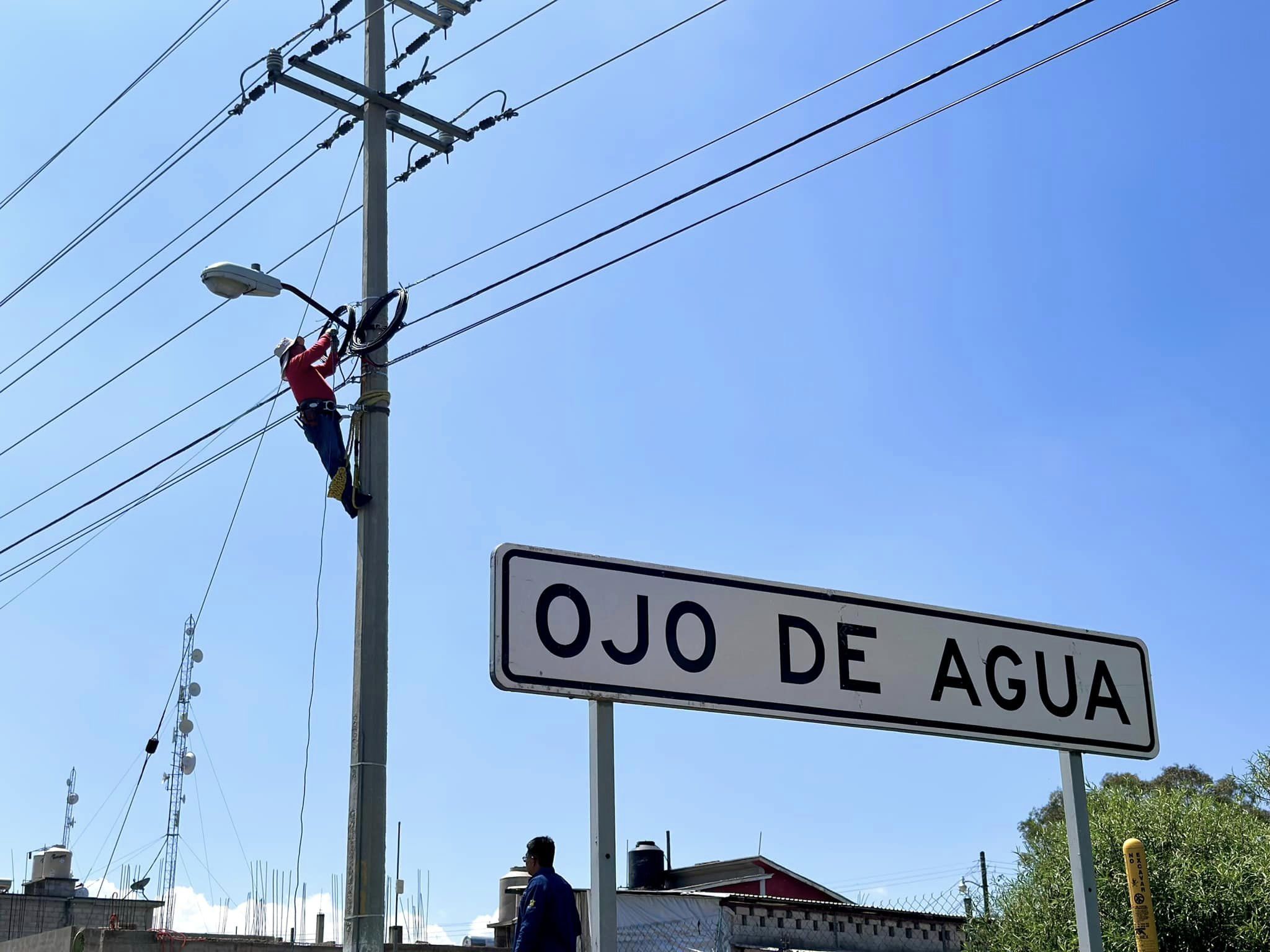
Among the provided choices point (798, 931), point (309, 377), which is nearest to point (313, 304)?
point (309, 377)

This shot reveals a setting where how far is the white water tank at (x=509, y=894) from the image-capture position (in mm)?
23844

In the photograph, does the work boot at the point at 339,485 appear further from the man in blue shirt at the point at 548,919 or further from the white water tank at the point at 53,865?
the white water tank at the point at 53,865

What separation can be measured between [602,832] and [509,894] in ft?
70.5

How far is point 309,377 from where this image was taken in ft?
36.5

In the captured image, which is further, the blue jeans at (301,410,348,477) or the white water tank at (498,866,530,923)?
the white water tank at (498,866,530,923)

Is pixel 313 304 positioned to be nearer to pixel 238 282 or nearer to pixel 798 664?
pixel 238 282

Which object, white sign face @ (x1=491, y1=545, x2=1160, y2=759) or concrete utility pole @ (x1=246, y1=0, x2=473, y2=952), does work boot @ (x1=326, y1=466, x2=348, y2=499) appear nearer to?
concrete utility pole @ (x1=246, y1=0, x2=473, y2=952)

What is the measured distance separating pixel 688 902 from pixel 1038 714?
1629 cm

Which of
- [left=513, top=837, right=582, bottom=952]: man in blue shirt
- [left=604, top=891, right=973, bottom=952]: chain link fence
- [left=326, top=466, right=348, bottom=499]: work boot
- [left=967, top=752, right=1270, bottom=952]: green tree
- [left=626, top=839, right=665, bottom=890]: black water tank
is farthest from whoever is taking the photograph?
[left=626, top=839, right=665, bottom=890]: black water tank

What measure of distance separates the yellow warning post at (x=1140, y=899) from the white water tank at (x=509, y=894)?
61.4ft

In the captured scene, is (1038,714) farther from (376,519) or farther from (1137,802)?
(1137,802)

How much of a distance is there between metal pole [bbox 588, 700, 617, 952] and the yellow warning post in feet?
8.65

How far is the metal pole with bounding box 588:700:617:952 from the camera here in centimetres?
381

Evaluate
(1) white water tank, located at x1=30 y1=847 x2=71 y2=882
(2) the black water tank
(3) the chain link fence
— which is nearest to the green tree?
(3) the chain link fence
